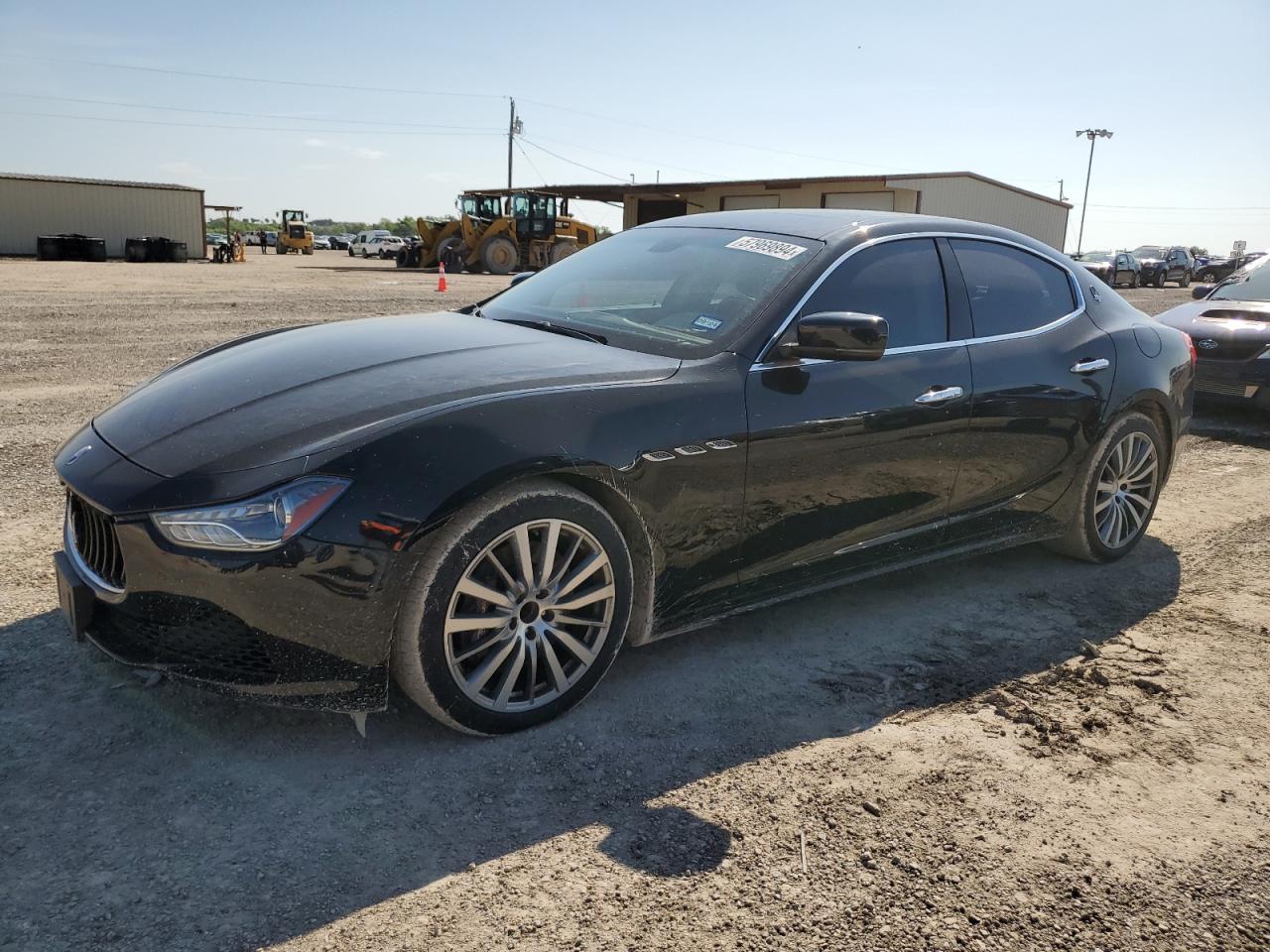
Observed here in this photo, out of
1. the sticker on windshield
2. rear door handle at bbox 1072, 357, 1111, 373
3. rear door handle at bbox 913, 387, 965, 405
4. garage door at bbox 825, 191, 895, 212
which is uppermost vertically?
garage door at bbox 825, 191, 895, 212

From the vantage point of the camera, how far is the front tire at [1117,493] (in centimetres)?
458

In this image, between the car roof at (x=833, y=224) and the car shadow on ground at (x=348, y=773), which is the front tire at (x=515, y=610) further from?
the car roof at (x=833, y=224)

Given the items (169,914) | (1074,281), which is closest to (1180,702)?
(1074,281)

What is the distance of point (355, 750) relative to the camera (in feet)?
9.39

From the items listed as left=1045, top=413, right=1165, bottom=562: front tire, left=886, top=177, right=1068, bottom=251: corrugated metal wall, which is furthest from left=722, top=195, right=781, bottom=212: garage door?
left=1045, top=413, right=1165, bottom=562: front tire

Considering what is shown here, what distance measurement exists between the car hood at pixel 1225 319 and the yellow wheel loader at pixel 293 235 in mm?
52797

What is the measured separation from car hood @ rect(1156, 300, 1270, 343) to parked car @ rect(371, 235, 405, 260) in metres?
49.2

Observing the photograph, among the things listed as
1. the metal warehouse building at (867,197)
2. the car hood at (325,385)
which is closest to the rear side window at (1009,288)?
the car hood at (325,385)

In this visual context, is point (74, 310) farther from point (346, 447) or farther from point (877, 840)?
point (877, 840)

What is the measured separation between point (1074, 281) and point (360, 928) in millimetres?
4111

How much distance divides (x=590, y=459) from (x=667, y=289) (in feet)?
3.91

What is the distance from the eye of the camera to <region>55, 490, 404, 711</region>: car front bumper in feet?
8.32

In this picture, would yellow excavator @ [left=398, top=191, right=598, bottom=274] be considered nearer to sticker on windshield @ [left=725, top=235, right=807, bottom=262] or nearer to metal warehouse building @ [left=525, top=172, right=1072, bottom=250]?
metal warehouse building @ [left=525, top=172, right=1072, bottom=250]

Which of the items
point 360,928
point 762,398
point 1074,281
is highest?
point 1074,281
